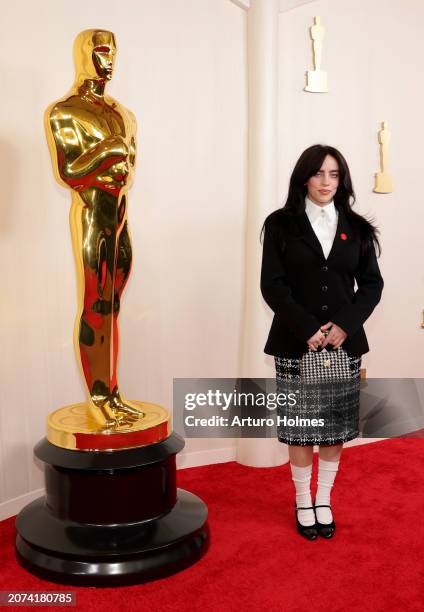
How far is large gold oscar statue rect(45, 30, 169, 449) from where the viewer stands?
87.7 inches

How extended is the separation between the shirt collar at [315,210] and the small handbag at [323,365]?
494 mm

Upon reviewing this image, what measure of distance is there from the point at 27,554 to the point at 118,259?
1.05 meters

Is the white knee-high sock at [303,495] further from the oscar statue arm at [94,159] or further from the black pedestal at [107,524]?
the oscar statue arm at [94,159]

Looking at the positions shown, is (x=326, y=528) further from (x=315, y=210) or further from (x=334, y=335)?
(x=315, y=210)

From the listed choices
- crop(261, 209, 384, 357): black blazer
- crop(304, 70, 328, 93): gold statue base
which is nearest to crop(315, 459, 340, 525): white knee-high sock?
crop(261, 209, 384, 357): black blazer

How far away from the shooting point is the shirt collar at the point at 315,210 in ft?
8.36

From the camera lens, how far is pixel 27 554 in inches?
89.9

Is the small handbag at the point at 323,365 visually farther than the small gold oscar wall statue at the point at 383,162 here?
No

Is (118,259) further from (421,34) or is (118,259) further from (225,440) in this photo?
(421,34)

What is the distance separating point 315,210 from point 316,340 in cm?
50

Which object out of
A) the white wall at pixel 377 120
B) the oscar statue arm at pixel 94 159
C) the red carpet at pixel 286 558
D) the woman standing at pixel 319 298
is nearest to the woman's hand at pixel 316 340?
the woman standing at pixel 319 298

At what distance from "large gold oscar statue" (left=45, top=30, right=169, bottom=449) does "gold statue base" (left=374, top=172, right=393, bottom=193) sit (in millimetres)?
1835

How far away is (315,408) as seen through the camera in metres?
2.53

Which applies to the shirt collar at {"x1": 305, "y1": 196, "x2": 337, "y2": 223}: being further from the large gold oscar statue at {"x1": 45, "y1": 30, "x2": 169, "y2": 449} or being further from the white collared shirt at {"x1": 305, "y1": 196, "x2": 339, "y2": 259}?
the large gold oscar statue at {"x1": 45, "y1": 30, "x2": 169, "y2": 449}
